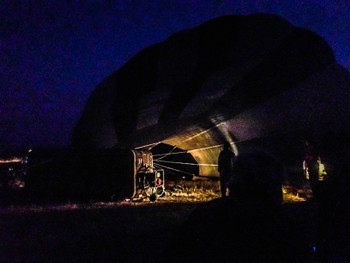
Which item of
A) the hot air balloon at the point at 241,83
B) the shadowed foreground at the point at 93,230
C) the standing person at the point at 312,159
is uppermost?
the hot air balloon at the point at 241,83

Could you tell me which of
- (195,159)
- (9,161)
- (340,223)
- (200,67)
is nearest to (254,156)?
(340,223)

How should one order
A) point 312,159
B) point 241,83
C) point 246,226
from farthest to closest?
point 241,83 < point 312,159 < point 246,226

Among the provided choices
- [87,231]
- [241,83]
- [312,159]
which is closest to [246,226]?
[87,231]

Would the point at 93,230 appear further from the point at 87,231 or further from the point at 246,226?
the point at 246,226

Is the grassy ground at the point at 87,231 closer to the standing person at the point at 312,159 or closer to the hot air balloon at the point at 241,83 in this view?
the standing person at the point at 312,159

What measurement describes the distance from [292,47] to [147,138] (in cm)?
506

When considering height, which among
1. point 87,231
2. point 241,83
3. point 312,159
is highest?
point 241,83

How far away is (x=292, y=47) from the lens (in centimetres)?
876

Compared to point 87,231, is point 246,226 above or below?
above

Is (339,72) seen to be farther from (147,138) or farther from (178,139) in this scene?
(178,139)

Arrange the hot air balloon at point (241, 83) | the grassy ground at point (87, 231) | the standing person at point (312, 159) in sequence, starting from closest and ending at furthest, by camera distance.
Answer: the grassy ground at point (87, 231) < the standing person at point (312, 159) < the hot air balloon at point (241, 83)

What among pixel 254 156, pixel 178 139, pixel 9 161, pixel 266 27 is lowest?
pixel 254 156

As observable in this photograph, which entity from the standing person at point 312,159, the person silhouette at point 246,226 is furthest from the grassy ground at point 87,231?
the person silhouette at point 246,226

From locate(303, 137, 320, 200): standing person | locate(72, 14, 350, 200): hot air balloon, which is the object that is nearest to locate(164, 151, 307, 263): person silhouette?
locate(303, 137, 320, 200): standing person
